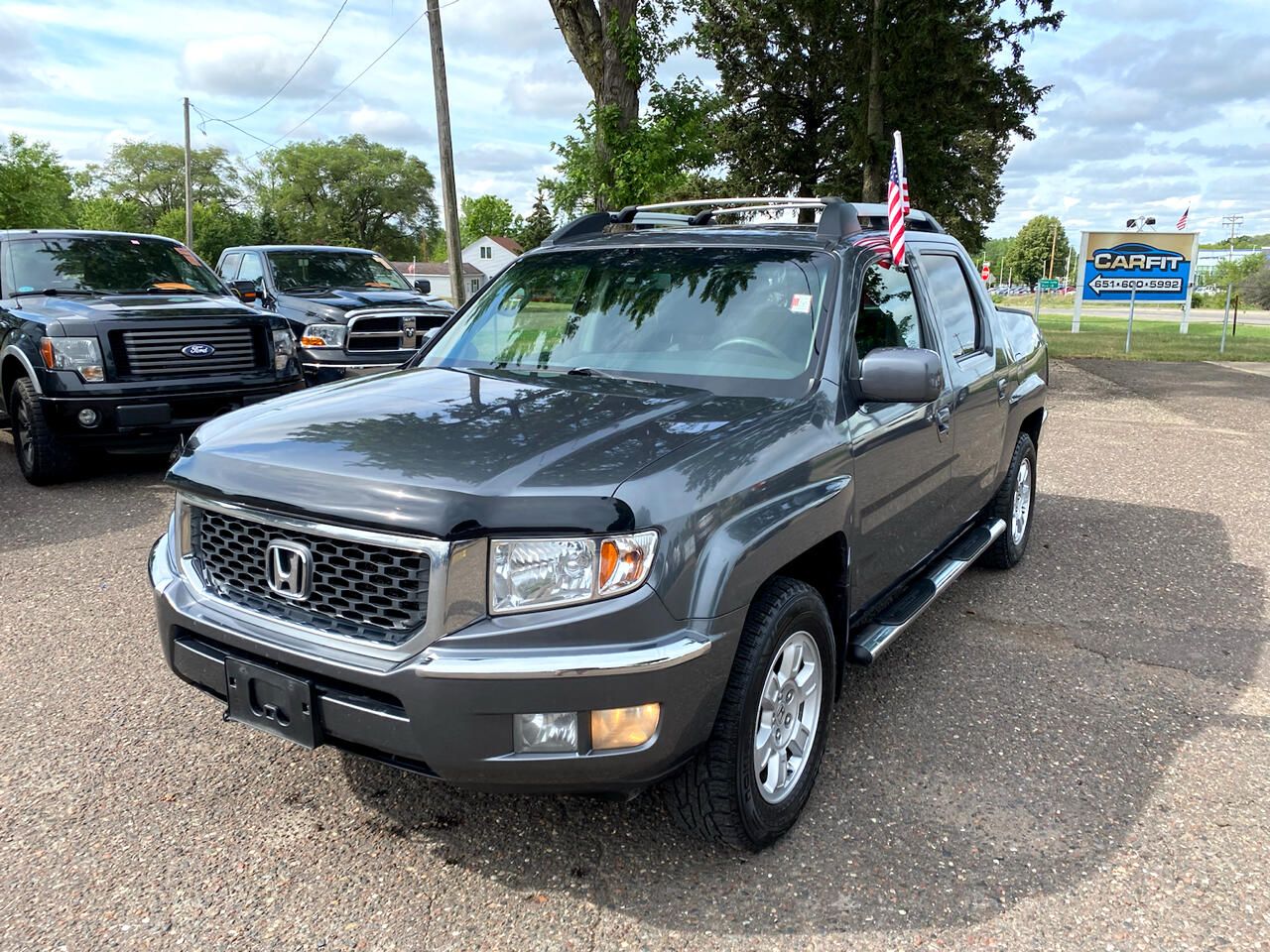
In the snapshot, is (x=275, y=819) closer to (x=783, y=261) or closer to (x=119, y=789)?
(x=119, y=789)

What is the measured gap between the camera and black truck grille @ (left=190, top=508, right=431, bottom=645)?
2377 millimetres

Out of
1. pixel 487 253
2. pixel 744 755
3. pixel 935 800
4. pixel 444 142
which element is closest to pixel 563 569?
pixel 744 755

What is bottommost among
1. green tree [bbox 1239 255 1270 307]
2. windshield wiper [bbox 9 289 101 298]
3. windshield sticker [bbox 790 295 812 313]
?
green tree [bbox 1239 255 1270 307]

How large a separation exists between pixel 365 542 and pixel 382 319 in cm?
825

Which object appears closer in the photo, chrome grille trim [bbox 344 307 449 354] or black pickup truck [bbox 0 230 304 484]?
black pickup truck [bbox 0 230 304 484]

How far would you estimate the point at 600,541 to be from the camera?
2.32m

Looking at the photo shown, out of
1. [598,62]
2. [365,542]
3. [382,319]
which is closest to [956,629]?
[365,542]

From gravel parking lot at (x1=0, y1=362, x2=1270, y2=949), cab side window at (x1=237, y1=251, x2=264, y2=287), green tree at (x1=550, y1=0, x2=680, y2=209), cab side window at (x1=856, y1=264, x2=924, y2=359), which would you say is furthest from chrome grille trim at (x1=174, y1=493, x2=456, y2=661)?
green tree at (x1=550, y1=0, x2=680, y2=209)

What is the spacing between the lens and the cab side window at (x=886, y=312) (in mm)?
3576

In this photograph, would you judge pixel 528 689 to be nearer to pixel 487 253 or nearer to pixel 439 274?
pixel 439 274

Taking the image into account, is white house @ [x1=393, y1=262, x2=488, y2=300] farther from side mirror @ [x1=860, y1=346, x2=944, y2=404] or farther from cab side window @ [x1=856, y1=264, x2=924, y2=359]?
side mirror @ [x1=860, y1=346, x2=944, y2=404]

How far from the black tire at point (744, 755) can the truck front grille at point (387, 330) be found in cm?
814

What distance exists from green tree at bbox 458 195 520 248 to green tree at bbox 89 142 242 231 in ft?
108

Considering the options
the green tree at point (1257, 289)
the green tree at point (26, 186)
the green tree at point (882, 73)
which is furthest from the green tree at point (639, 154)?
the green tree at point (1257, 289)
